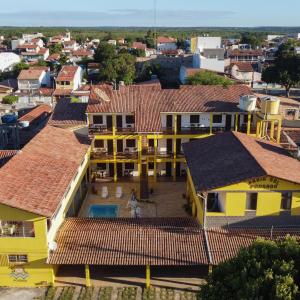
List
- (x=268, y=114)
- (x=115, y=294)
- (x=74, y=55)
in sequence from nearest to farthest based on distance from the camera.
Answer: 1. (x=115, y=294)
2. (x=268, y=114)
3. (x=74, y=55)

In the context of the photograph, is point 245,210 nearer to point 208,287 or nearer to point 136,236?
point 136,236

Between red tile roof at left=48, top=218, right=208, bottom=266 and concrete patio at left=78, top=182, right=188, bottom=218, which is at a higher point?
red tile roof at left=48, top=218, right=208, bottom=266

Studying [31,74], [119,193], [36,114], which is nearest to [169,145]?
[119,193]

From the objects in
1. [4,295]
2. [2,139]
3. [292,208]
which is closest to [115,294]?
[4,295]

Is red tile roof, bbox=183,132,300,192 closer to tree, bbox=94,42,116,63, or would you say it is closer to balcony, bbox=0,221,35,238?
balcony, bbox=0,221,35,238

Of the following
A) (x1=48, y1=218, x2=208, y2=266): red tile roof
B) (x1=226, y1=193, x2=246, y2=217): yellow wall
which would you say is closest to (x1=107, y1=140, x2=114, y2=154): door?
(x1=48, y1=218, x2=208, y2=266): red tile roof

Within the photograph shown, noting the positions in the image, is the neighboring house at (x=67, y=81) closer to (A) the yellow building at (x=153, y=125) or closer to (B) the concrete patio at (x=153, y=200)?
(A) the yellow building at (x=153, y=125)

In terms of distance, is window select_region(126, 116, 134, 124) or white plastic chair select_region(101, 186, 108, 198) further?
window select_region(126, 116, 134, 124)
